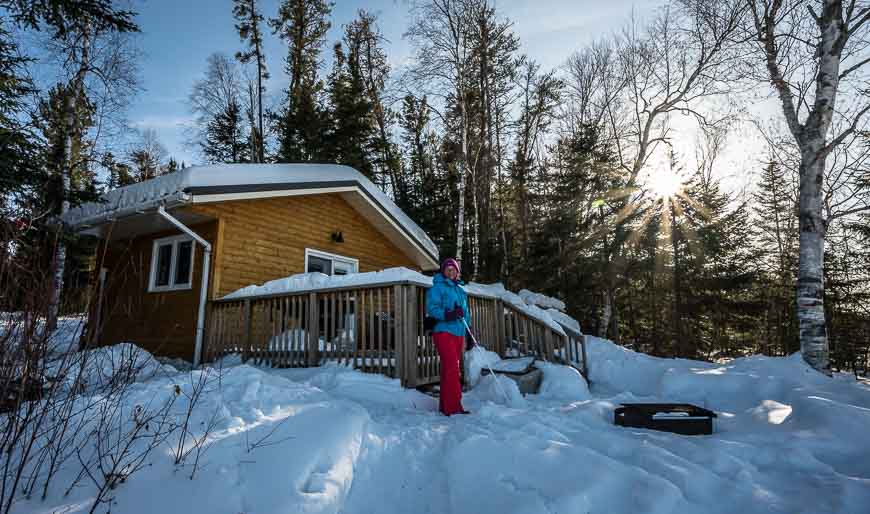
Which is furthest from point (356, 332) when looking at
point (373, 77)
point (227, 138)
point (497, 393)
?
point (227, 138)

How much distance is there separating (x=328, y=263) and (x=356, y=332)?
449 centimetres

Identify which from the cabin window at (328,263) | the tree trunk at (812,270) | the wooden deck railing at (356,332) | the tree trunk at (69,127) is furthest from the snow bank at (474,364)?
the tree trunk at (69,127)

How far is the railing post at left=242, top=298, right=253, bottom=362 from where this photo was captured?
6546 mm

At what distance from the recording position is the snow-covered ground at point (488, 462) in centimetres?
200

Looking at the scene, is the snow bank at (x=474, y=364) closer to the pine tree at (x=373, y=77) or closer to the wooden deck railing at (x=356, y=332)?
the wooden deck railing at (x=356, y=332)

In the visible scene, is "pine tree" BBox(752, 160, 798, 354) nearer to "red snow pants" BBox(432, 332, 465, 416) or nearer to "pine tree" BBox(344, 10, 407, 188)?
"pine tree" BBox(344, 10, 407, 188)

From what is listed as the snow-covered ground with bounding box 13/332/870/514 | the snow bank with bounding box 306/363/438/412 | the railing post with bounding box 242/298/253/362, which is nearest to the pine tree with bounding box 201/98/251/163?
the railing post with bounding box 242/298/253/362

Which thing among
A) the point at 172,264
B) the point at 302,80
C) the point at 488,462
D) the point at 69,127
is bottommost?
the point at 488,462

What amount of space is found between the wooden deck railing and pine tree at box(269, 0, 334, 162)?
1141cm

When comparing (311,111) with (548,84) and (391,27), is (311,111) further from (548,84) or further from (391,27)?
(548,84)

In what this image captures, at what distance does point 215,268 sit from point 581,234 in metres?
10.6

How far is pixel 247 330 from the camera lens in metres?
6.70

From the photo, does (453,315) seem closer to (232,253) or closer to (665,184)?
(232,253)

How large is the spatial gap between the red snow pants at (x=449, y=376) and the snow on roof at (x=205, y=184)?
4.87 meters
